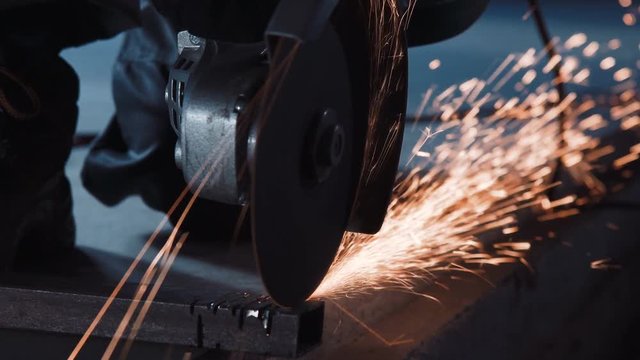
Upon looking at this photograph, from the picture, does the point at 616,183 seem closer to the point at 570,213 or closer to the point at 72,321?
the point at 570,213

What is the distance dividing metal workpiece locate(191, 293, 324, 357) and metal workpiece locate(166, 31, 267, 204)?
194 millimetres

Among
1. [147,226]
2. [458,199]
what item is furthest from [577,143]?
[147,226]

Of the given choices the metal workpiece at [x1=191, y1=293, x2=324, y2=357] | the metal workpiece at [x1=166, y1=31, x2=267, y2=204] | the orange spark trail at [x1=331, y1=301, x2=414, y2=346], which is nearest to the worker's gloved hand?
the orange spark trail at [x1=331, y1=301, x2=414, y2=346]

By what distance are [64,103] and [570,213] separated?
4.54 feet

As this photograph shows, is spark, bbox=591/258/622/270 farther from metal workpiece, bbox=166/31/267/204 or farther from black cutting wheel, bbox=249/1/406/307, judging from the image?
metal workpiece, bbox=166/31/267/204

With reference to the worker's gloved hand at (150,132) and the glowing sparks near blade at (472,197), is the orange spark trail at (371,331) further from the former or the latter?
the worker's gloved hand at (150,132)

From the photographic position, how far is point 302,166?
1246mm

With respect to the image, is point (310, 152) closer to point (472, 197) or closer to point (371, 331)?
point (371, 331)

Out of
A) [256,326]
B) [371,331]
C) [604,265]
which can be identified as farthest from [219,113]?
[604,265]

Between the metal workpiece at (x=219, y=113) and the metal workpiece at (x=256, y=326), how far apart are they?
7.6 inches

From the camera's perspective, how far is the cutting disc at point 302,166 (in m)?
1.14

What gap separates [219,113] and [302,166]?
0.13m

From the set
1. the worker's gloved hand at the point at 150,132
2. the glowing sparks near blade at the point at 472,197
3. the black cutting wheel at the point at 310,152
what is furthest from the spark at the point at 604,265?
the black cutting wheel at the point at 310,152

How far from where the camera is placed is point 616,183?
3113 mm
